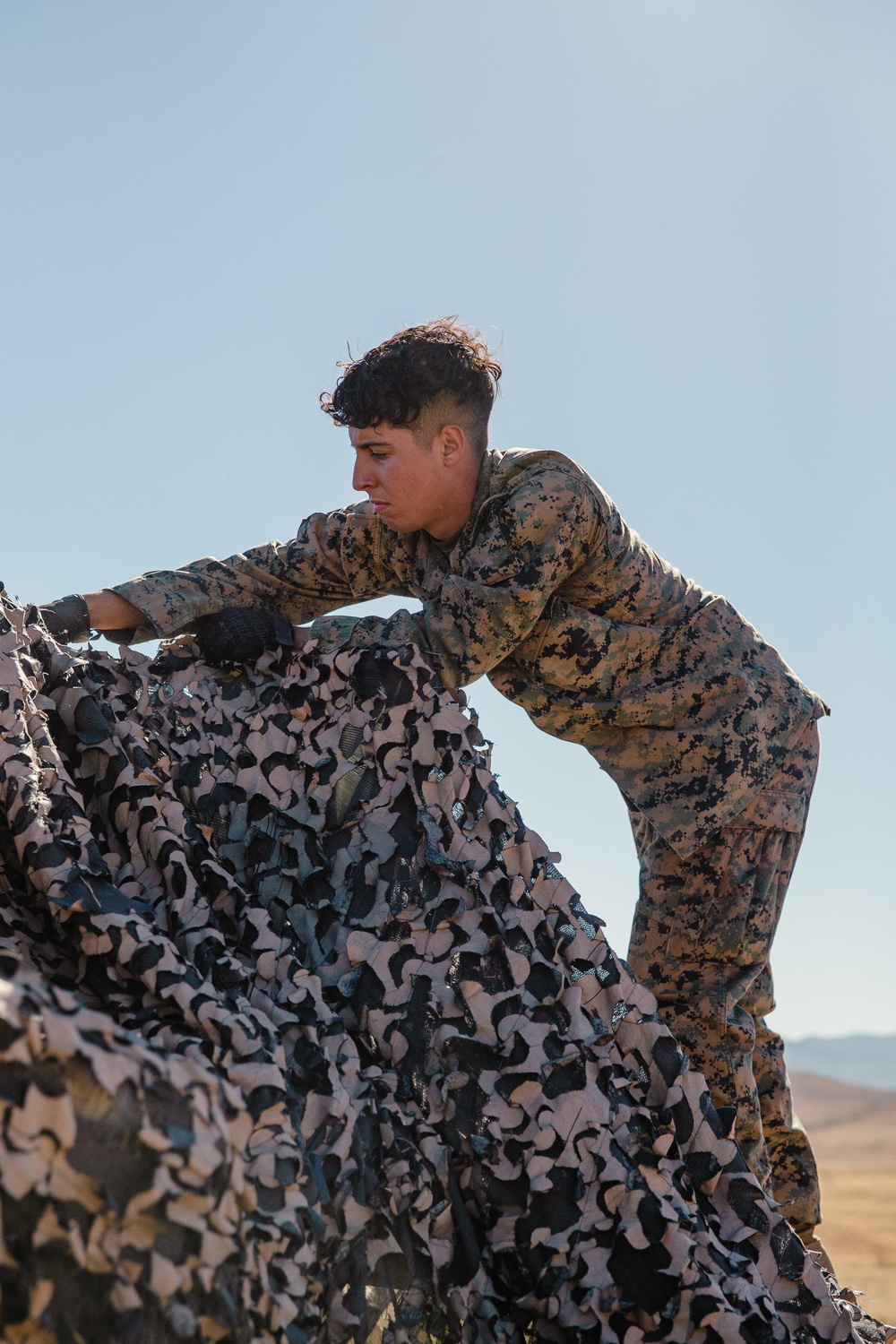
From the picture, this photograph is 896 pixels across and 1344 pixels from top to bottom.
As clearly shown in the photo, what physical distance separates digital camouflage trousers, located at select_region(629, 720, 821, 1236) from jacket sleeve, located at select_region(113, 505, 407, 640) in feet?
3.84

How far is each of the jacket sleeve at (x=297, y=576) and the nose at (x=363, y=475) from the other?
0.46 feet

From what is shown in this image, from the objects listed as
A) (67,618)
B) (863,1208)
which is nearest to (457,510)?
(67,618)

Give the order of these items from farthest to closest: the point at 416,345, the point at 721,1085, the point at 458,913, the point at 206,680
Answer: the point at 416,345, the point at 721,1085, the point at 206,680, the point at 458,913

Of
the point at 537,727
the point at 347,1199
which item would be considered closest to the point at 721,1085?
the point at 537,727

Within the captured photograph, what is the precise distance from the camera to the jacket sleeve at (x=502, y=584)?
10.1ft

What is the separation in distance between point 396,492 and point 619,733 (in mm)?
1014

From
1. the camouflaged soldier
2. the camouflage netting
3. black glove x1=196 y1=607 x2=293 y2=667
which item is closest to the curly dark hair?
the camouflaged soldier

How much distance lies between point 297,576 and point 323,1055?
1.71m

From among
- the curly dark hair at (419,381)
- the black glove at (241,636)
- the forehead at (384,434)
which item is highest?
the curly dark hair at (419,381)

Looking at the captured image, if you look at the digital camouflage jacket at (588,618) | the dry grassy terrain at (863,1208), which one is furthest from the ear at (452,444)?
the dry grassy terrain at (863,1208)

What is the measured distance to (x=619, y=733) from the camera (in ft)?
12.2

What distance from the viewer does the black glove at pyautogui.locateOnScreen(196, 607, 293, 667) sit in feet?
9.47

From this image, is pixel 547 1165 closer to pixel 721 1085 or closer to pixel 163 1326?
pixel 163 1326

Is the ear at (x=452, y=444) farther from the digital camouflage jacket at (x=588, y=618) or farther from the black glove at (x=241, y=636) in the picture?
the black glove at (x=241, y=636)
